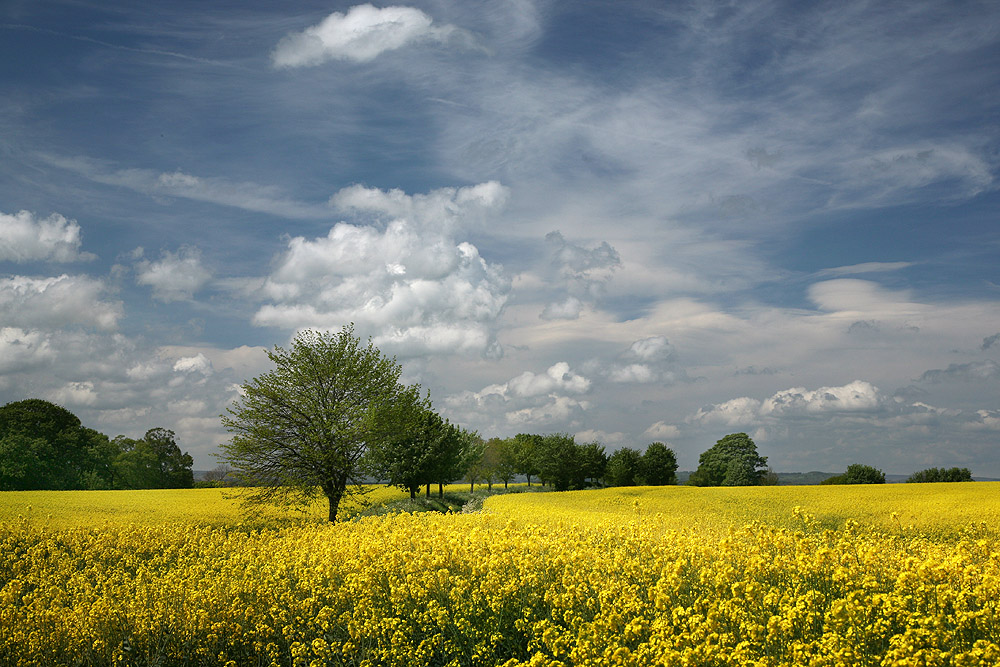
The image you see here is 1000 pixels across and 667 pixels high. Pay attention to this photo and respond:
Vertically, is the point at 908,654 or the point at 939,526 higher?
the point at 908,654

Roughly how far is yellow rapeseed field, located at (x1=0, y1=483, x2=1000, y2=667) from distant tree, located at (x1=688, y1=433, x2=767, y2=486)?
61685 mm

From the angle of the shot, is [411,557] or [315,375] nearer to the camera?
[411,557]

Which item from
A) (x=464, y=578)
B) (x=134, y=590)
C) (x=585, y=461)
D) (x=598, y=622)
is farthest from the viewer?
(x=585, y=461)

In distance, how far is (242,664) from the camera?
859cm

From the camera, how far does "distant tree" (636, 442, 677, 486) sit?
65438mm

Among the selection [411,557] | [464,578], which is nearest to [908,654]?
[464,578]

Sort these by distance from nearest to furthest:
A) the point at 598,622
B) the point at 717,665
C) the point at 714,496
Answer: the point at 717,665, the point at 598,622, the point at 714,496

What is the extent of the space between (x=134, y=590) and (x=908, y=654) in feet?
36.1

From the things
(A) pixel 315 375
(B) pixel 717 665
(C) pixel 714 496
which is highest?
(A) pixel 315 375

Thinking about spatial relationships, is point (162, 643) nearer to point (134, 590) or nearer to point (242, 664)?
point (242, 664)

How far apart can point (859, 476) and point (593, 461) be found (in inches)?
977

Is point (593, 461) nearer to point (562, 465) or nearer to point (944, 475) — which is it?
point (562, 465)

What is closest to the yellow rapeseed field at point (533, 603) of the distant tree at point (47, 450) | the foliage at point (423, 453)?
the foliage at point (423, 453)

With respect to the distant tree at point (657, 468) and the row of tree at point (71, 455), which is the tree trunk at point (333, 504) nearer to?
the row of tree at point (71, 455)
